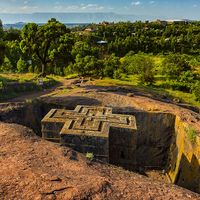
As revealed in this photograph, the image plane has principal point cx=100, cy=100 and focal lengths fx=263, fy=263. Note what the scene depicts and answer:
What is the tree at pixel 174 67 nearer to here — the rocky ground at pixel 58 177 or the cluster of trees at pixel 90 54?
the cluster of trees at pixel 90 54

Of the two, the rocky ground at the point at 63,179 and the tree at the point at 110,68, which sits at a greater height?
the rocky ground at the point at 63,179

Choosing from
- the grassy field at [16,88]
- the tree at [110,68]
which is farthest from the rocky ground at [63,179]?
the tree at [110,68]

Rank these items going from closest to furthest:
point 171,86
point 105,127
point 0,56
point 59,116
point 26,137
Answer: point 26,137
point 105,127
point 59,116
point 0,56
point 171,86

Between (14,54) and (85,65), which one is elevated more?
(14,54)

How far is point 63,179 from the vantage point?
8.20m

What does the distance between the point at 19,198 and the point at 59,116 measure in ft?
27.0

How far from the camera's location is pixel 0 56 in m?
23.0

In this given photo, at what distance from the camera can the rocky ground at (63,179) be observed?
7.57 metres

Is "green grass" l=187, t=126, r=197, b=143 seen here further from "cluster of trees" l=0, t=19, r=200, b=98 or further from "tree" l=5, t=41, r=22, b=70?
"tree" l=5, t=41, r=22, b=70

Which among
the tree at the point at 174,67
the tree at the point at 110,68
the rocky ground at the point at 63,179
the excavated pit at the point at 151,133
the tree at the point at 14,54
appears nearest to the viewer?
the rocky ground at the point at 63,179

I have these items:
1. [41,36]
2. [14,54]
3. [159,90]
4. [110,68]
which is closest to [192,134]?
[159,90]

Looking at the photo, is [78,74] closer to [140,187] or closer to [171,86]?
[171,86]

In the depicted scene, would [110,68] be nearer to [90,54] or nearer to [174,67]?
[90,54]

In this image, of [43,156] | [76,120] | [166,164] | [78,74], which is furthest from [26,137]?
[78,74]
